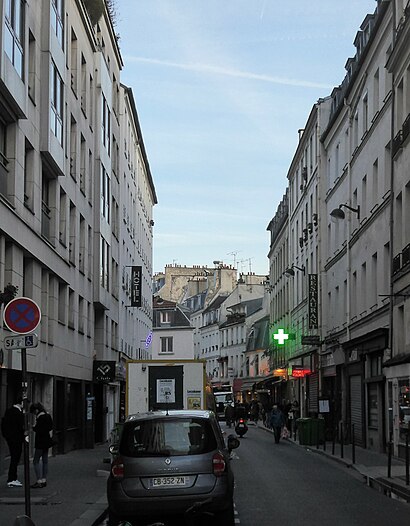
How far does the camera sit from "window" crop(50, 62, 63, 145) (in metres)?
26.3

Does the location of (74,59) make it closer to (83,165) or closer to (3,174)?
(83,165)

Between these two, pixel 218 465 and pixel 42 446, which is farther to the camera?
pixel 42 446

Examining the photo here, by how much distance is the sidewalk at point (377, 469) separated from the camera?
17373mm

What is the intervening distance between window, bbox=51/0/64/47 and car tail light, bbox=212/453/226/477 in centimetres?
1797

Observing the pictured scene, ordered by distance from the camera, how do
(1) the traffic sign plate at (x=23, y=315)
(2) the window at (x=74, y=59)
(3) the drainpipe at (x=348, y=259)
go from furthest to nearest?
1. (3) the drainpipe at (x=348, y=259)
2. (2) the window at (x=74, y=59)
3. (1) the traffic sign plate at (x=23, y=315)

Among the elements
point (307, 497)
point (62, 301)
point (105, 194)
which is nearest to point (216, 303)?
point (105, 194)

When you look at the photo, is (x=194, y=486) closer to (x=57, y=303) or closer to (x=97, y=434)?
(x=57, y=303)

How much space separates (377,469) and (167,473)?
38.9 feet

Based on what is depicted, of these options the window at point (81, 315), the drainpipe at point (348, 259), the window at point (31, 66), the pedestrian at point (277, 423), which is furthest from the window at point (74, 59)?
the pedestrian at point (277, 423)

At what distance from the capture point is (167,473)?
11430 millimetres

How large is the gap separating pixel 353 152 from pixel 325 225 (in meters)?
8.76

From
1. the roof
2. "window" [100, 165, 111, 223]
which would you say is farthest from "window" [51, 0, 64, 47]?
the roof

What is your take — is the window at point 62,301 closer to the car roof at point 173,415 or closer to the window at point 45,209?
the window at point 45,209

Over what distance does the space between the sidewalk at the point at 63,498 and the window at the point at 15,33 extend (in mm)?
9451
